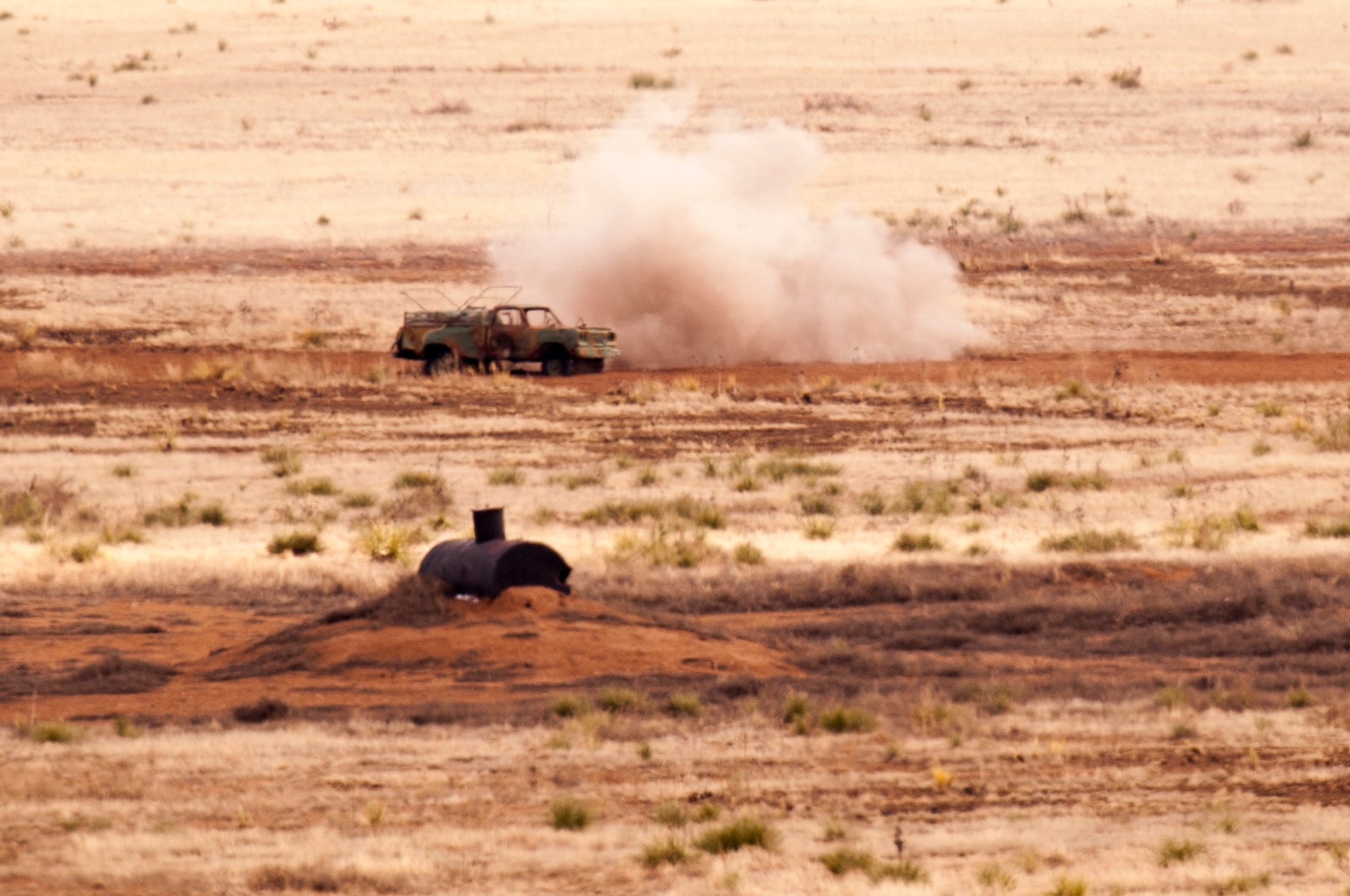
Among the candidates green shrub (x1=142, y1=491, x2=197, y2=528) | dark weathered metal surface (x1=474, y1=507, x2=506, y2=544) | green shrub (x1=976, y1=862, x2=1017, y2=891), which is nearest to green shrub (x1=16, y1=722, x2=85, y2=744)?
dark weathered metal surface (x1=474, y1=507, x2=506, y2=544)

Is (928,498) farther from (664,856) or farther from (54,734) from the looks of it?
(664,856)

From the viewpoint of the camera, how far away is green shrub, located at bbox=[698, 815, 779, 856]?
357 inches

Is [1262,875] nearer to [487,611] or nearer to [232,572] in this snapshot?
[487,611]

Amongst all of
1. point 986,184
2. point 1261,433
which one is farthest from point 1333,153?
point 1261,433

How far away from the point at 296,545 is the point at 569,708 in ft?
26.3

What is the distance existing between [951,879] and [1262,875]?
143cm

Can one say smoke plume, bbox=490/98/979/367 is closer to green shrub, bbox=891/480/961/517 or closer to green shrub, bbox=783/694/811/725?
green shrub, bbox=891/480/961/517

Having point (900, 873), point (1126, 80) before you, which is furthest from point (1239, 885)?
point (1126, 80)

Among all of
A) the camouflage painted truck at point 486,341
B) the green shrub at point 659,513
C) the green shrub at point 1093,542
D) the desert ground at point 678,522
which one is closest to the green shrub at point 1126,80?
the desert ground at point 678,522

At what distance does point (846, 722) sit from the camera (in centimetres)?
1156

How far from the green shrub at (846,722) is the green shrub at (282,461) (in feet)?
46.7

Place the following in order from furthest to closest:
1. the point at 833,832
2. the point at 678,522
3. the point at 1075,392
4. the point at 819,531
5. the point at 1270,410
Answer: the point at 1075,392 → the point at 1270,410 → the point at 678,522 → the point at 819,531 → the point at 833,832

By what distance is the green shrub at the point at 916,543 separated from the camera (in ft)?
62.6

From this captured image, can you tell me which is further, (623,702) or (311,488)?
(311,488)
